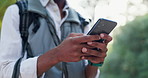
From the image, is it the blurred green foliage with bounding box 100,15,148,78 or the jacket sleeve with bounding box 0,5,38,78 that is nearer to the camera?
Result: the jacket sleeve with bounding box 0,5,38,78

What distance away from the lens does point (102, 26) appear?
732 millimetres

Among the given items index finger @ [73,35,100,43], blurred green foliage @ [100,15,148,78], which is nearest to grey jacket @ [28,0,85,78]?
index finger @ [73,35,100,43]

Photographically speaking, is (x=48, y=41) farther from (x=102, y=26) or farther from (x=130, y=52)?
(x=130, y=52)

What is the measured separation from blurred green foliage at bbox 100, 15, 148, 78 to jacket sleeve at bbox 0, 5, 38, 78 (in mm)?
8134

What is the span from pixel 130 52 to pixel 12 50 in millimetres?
9286

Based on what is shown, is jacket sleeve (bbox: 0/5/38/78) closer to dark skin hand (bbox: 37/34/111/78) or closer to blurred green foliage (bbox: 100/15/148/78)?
dark skin hand (bbox: 37/34/111/78)

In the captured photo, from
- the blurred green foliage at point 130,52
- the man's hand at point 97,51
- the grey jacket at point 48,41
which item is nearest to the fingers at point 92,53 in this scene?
the man's hand at point 97,51

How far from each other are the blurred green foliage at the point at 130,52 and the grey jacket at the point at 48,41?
26.4 feet

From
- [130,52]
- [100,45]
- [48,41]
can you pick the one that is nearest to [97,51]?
[100,45]

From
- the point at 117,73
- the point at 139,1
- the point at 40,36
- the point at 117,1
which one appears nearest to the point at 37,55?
the point at 40,36

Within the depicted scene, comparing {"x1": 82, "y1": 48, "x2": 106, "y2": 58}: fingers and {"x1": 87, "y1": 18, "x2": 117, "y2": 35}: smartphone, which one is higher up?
{"x1": 87, "y1": 18, "x2": 117, "y2": 35}: smartphone

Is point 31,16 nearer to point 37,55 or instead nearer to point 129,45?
point 37,55

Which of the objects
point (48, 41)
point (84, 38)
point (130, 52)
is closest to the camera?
point (84, 38)

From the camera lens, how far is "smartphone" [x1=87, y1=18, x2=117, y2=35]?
72 cm
